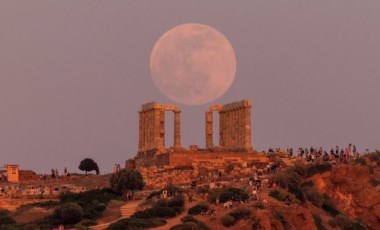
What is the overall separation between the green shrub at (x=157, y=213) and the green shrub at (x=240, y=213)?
4.30m

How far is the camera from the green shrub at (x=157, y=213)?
210 ft

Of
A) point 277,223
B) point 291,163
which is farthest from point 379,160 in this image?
point 277,223

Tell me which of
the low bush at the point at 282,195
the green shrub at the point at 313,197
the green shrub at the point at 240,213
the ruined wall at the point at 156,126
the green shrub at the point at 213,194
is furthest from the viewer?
the ruined wall at the point at 156,126

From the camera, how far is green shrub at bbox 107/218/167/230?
60.5 metres

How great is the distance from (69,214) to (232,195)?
36.1 feet

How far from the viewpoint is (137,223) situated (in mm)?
61125

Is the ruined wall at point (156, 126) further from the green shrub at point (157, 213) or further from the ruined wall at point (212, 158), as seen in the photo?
the green shrub at point (157, 213)

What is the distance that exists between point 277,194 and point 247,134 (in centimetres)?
3355

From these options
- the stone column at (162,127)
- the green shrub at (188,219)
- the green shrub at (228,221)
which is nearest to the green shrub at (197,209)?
the green shrub at (188,219)

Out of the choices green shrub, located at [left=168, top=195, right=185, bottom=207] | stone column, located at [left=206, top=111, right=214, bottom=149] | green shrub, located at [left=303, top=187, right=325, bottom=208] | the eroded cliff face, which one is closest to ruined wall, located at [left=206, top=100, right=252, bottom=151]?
stone column, located at [left=206, top=111, right=214, bottom=149]

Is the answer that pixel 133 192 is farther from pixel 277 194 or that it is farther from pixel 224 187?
pixel 277 194

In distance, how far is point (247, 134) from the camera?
10050 cm

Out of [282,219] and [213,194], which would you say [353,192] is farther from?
[282,219]

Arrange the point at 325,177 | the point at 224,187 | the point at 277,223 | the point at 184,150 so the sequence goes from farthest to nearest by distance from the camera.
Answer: the point at 184,150, the point at 325,177, the point at 224,187, the point at 277,223
